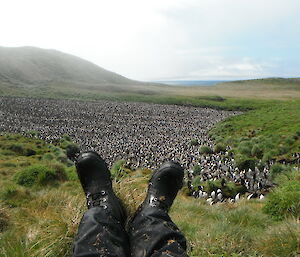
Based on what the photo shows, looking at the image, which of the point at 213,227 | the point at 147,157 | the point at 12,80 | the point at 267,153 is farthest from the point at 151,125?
the point at 12,80

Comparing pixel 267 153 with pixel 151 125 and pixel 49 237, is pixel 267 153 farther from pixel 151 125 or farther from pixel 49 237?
pixel 151 125

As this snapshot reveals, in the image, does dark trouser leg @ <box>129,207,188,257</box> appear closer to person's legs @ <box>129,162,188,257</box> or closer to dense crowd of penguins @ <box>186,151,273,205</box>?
person's legs @ <box>129,162,188,257</box>

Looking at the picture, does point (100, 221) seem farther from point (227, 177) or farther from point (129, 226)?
point (227, 177)

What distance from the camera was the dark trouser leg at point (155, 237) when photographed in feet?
9.77

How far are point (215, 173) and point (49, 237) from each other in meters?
12.9

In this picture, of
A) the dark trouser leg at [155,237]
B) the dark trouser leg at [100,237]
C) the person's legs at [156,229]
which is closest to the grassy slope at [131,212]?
the person's legs at [156,229]

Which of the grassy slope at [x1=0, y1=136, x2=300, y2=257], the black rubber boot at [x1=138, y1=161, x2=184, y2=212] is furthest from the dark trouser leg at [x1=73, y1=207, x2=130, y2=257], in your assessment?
the black rubber boot at [x1=138, y1=161, x2=184, y2=212]

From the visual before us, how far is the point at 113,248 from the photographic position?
9.94 feet

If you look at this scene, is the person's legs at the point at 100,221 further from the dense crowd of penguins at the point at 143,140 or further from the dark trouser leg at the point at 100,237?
the dense crowd of penguins at the point at 143,140

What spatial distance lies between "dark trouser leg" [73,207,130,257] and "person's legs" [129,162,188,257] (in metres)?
0.15

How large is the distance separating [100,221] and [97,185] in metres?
1.13

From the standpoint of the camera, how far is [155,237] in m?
3.13

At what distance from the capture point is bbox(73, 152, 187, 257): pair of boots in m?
2.98

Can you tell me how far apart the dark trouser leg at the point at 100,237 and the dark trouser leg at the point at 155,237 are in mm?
139
